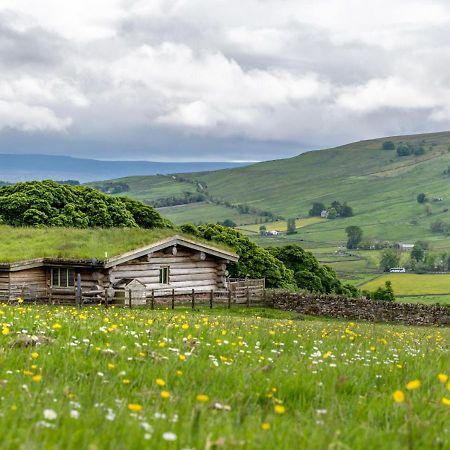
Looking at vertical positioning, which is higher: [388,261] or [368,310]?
[388,261]

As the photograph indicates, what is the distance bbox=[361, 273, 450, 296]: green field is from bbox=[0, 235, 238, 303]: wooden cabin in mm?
107266

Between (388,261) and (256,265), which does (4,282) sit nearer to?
(256,265)

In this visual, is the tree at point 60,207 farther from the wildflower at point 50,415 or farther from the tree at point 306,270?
the wildflower at point 50,415

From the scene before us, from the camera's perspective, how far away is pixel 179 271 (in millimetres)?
44406

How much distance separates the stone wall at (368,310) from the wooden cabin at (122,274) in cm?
645

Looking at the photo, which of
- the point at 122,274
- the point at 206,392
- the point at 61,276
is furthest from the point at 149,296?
the point at 206,392

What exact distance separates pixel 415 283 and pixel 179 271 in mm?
127392

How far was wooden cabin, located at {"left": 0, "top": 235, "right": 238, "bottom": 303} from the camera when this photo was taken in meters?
38.5

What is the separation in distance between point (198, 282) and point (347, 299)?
34.6 ft

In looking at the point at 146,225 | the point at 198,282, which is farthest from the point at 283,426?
the point at 146,225

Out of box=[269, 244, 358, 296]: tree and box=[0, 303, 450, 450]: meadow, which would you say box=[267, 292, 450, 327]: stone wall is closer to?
box=[269, 244, 358, 296]: tree

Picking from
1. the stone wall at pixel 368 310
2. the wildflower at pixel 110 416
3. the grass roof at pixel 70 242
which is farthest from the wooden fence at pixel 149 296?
the wildflower at pixel 110 416

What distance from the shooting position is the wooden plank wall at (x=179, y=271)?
137 feet

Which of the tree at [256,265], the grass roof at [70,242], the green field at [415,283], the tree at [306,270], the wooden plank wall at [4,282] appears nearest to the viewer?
the wooden plank wall at [4,282]
